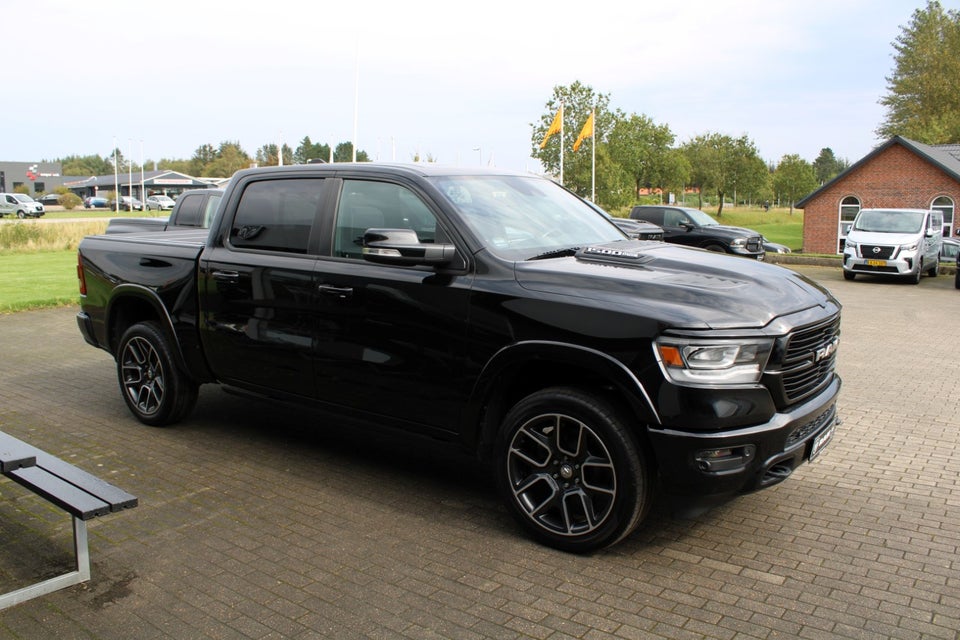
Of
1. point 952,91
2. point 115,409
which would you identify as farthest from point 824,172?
point 115,409

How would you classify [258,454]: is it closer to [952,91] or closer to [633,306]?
[633,306]

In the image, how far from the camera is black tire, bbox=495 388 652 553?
3.84 metres

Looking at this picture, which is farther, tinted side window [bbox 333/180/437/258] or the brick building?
the brick building

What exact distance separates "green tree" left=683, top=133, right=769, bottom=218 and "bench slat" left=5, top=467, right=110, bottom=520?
7036cm

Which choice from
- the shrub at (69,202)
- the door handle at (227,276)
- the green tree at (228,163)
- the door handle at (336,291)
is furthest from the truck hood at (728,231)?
the green tree at (228,163)

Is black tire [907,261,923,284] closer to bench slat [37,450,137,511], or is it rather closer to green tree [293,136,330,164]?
bench slat [37,450,137,511]

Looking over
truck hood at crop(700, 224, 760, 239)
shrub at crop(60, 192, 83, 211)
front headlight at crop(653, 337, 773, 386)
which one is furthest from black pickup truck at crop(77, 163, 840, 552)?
shrub at crop(60, 192, 83, 211)

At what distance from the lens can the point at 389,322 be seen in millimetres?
4652

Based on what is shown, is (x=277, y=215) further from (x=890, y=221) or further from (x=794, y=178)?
(x=794, y=178)

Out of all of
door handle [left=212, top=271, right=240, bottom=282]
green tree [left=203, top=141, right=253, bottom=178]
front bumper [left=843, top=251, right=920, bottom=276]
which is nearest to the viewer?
door handle [left=212, top=271, right=240, bottom=282]

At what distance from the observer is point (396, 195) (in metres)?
4.86

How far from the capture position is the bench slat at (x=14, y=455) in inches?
145

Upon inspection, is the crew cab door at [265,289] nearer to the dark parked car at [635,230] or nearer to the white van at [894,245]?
the dark parked car at [635,230]

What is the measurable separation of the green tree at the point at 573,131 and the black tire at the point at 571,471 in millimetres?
35114
